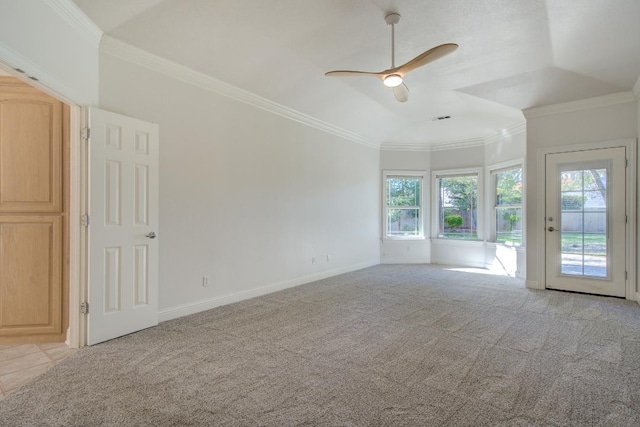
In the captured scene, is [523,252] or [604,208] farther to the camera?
[523,252]

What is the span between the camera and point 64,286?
3.15 meters

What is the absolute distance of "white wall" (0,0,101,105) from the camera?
213cm

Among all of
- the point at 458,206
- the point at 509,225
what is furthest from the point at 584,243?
the point at 458,206

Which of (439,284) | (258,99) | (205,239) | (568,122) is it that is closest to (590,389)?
(439,284)

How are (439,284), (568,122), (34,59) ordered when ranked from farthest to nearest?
→ (439,284), (568,122), (34,59)

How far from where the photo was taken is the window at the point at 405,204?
26.1ft

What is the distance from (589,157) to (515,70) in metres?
1.78

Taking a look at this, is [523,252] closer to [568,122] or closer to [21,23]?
[568,122]

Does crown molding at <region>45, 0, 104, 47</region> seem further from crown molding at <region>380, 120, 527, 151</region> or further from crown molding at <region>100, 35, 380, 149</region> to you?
crown molding at <region>380, 120, 527, 151</region>

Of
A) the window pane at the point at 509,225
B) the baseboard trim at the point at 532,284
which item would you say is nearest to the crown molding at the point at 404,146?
the window pane at the point at 509,225

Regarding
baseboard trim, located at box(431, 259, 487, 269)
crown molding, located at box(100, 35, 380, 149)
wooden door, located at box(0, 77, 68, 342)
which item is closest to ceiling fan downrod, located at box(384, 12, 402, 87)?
crown molding, located at box(100, 35, 380, 149)

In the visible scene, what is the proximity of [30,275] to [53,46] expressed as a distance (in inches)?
77.8

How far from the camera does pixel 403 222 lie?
26.2 ft

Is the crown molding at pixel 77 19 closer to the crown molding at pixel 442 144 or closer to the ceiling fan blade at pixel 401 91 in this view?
the ceiling fan blade at pixel 401 91
